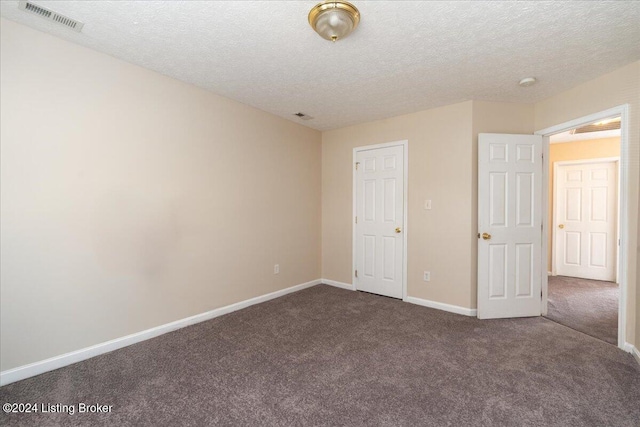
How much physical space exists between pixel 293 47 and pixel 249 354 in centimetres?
263

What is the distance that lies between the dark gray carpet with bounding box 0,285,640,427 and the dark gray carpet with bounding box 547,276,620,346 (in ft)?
0.85

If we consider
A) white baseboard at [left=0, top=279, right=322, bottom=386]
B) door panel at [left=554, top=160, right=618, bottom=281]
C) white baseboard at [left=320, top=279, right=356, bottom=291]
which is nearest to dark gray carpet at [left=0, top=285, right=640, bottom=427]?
white baseboard at [left=0, top=279, right=322, bottom=386]

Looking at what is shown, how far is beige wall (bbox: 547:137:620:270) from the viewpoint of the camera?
4.93 metres

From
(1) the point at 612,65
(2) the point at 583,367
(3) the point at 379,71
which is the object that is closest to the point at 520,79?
(1) the point at 612,65

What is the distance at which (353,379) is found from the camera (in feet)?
6.89

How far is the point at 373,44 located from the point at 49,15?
234 centimetres

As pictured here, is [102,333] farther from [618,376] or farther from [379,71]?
[618,376]

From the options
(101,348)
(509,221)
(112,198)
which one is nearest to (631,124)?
(509,221)

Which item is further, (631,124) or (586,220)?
(586,220)

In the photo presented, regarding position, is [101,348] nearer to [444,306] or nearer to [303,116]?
[303,116]

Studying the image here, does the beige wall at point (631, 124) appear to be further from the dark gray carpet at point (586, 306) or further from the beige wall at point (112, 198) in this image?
the beige wall at point (112, 198)

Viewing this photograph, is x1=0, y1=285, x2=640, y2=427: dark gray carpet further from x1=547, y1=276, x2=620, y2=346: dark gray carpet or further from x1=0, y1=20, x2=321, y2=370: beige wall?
x1=0, y1=20, x2=321, y2=370: beige wall

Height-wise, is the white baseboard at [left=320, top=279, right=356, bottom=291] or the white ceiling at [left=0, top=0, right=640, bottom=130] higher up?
the white ceiling at [left=0, top=0, right=640, bottom=130]

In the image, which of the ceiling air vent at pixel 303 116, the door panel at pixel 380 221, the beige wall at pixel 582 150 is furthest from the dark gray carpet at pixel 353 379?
the beige wall at pixel 582 150
